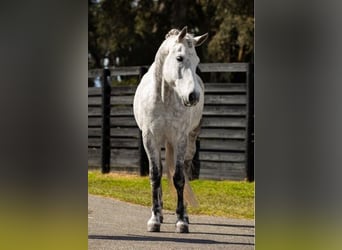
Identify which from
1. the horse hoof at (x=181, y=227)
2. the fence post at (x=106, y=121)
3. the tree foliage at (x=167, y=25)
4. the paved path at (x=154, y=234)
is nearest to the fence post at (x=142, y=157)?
the fence post at (x=106, y=121)

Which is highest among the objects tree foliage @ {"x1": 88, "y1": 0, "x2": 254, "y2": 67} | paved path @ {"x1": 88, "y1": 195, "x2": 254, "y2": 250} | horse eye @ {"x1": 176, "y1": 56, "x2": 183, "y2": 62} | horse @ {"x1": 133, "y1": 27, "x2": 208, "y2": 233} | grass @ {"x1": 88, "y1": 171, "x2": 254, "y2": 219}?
tree foliage @ {"x1": 88, "y1": 0, "x2": 254, "y2": 67}

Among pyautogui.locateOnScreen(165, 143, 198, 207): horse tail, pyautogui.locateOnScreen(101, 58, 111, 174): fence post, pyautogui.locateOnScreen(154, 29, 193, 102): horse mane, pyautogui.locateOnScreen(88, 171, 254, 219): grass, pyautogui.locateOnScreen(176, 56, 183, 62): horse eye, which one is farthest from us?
pyautogui.locateOnScreen(101, 58, 111, 174): fence post

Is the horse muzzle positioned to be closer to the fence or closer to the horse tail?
the horse tail

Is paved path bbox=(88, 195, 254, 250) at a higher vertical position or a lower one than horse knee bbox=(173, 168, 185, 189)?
lower

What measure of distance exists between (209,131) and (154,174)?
4.19 metres

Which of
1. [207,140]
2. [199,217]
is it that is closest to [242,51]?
[207,140]

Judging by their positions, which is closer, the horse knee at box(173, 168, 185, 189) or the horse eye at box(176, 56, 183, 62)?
the horse eye at box(176, 56, 183, 62)

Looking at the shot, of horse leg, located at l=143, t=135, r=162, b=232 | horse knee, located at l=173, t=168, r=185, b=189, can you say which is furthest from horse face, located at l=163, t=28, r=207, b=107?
horse knee, located at l=173, t=168, r=185, b=189

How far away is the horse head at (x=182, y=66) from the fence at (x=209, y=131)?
12.9 feet

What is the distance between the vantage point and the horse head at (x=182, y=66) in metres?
4.88

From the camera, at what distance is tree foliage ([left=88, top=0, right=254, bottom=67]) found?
38.8ft

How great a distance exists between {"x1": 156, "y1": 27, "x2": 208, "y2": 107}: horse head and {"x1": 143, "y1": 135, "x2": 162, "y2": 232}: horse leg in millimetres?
529

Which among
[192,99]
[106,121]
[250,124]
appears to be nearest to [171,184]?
[192,99]
